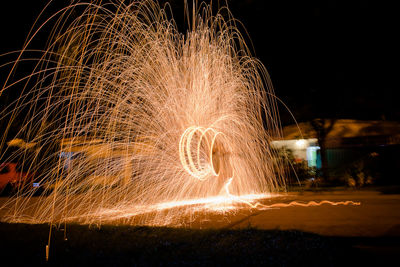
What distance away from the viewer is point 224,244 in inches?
239

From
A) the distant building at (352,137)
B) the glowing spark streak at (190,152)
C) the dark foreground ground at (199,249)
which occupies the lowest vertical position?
the dark foreground ground at (199,249)

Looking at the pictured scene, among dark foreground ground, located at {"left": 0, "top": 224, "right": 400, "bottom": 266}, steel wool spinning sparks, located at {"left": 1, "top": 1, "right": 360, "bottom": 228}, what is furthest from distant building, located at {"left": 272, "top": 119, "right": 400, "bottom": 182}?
dark foreground ground, located at {"left": 0, "top": 224, "right": 400, "bottom": 266}

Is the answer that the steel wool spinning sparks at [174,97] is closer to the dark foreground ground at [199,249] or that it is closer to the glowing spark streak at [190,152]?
the glowing spark streak at [190,152]

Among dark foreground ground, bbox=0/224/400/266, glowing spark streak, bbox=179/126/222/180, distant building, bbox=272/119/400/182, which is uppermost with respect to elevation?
distant building, bbox=272/119/400/182

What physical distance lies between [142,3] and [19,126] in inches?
589

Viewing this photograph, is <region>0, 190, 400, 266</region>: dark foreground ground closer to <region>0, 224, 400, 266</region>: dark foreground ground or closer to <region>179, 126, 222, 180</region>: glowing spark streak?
<region>0, 224, 400, 266</region>: dark foreground ground

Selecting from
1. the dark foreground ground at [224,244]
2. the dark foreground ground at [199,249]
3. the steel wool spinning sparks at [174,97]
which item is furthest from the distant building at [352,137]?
the dark foreground ground at [199,249]

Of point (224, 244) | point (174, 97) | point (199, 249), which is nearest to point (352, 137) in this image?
point (174, 97)

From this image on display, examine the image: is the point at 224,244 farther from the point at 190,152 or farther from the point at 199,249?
the point at 190,152

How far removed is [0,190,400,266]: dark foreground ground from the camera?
17.7ft

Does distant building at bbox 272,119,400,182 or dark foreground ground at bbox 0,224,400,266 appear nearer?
dark foreground ground at bbox 0,224,400,266

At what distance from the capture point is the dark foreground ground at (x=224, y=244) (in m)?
5.38

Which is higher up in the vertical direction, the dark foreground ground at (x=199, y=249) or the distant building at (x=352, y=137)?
the distant building at (x=352, y=137)

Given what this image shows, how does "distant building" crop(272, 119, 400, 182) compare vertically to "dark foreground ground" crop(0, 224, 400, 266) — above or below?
above
